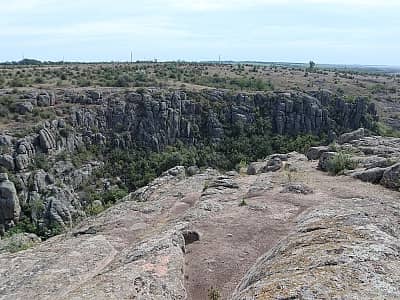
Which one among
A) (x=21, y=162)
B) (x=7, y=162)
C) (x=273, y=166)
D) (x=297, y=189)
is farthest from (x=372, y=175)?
(x=21, y=162)

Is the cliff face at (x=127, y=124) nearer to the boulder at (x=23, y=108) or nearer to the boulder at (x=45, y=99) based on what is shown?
the boulder at (x=45, y=99)

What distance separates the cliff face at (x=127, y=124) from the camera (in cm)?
4481

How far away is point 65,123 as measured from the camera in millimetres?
54969

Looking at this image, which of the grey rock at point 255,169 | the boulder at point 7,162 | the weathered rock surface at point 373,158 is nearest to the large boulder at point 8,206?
the boulder at point 7,162

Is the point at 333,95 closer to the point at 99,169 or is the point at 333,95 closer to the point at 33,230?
the point at 99,169

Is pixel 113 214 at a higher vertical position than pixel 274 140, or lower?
higher

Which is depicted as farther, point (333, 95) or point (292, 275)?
point (333, 95)

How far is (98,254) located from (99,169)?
39.1 meters

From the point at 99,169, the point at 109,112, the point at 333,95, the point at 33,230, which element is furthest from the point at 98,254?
the point at 333,95

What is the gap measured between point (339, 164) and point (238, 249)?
12.0 meters

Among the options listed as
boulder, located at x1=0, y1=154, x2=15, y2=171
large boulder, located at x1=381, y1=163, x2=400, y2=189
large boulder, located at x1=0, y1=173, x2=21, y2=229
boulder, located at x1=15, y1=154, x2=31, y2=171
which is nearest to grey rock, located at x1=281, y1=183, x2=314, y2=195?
large boulder, located at x1=381, y1=163, x2=400, y2=189

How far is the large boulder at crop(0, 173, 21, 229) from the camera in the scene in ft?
131

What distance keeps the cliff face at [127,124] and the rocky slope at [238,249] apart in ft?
69.4

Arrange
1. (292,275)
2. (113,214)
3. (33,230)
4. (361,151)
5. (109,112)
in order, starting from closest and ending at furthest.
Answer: (292,275)
(113,214)
(361,151)
(33,230)
(109,112)
